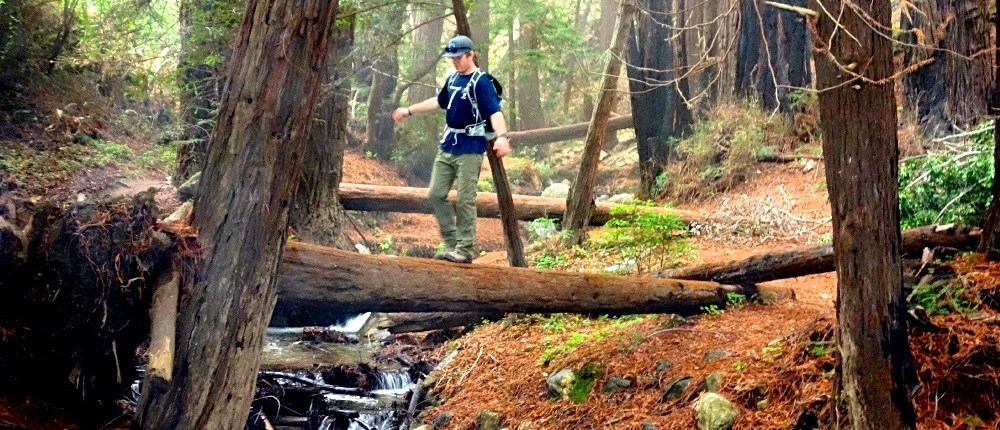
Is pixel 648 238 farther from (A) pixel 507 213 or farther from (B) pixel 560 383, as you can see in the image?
(B) pixel 560 383

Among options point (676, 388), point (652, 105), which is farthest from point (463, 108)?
point (652, 105)

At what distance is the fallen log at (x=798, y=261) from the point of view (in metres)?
5.71

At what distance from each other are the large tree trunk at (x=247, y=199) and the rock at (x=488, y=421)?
2.21m

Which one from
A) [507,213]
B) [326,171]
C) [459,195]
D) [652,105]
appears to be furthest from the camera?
[652,105]

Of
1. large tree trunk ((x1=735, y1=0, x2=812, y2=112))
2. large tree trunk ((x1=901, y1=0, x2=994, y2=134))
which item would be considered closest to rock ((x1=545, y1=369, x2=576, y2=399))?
large tree trunk ((x1=901, y1=0, x2=994, y2=134))

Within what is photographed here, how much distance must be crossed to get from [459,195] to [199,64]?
4045 mm

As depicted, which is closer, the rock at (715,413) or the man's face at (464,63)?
the rock at (715,413)

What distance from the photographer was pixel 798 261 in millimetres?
6750

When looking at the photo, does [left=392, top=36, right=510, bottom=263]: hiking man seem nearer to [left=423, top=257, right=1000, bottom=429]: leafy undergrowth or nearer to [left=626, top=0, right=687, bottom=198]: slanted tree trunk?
[left=423, top=257, right=1000, bottom=429]: leafy undergrowth

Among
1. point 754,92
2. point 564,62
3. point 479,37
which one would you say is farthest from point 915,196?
point 564,62

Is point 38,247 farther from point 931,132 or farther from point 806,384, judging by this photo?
point 931,132

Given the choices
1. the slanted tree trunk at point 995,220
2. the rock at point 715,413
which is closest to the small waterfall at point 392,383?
the rock at point 715,413

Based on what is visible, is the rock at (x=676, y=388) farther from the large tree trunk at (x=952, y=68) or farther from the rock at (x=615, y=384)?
the large tree trunk at (x=952, y=68)

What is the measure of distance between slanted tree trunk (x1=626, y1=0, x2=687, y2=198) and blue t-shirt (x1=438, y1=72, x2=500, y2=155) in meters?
7.30
